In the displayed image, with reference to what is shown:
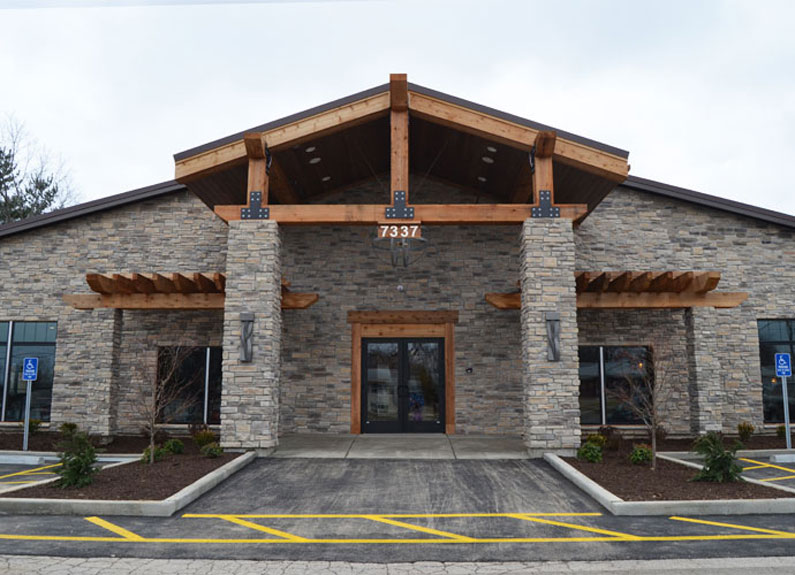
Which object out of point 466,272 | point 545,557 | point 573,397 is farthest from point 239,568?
point 466,272

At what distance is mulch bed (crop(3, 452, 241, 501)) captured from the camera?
819 cm

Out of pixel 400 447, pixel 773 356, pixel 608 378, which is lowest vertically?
pixel 400 447

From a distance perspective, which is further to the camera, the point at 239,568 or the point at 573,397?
the point at 573,397

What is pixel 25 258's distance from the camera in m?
15.6

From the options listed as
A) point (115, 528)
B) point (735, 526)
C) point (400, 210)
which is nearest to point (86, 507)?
point (115, 528)

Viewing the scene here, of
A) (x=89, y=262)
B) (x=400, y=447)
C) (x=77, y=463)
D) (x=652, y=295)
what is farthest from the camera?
(x=89, y=262)

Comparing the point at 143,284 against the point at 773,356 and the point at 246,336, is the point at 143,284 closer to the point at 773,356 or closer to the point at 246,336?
the point at 246,336

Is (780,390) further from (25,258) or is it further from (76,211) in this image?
(25,258)

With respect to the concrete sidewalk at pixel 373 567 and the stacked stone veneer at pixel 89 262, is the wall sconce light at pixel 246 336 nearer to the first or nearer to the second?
the stacked stone veneer at pixel 89 262

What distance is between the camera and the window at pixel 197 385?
15.0 m

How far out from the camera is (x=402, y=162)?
471 inches

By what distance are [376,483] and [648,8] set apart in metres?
7.33

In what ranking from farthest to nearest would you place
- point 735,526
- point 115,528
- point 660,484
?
point 660,484, point 735,526, point 115,528

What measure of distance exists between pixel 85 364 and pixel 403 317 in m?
8.11
